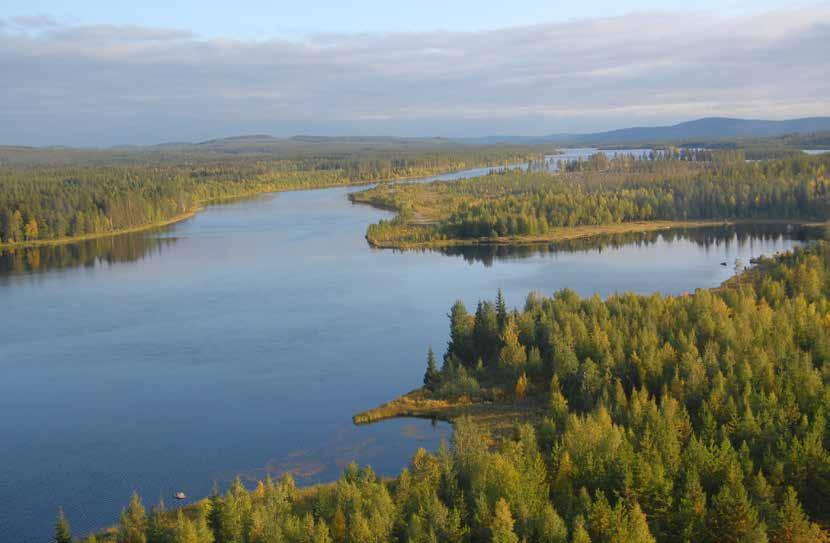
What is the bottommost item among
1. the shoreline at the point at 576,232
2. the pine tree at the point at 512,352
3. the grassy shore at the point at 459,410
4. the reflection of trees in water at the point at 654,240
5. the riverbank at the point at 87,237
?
the grassy shore at the point at 459,410

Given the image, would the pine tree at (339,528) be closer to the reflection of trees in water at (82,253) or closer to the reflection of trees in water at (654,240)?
the reflection of trees in water at (654,240)

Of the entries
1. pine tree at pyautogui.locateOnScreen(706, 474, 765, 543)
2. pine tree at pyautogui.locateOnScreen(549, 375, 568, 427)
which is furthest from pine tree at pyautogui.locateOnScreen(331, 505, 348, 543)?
pine tree at pyautogui.locateOnScreen(549, 375, 568, 427)

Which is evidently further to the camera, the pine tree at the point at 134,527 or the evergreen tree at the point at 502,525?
the pine tree at the point at 134,527

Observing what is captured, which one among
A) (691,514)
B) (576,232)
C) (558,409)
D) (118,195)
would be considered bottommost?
(691,514)

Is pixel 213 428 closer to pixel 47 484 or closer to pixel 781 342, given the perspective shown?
pixel 47 484

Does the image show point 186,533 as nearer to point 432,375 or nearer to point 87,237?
point 432,375

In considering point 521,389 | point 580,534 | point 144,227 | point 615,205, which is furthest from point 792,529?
point 144,227

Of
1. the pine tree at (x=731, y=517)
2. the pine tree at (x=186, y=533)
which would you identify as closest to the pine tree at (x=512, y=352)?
the pine tree at (x=731, y=517)
